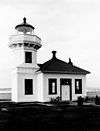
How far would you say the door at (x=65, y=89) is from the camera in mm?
27656

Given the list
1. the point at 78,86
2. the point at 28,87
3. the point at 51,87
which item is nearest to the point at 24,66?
the point at 28,87

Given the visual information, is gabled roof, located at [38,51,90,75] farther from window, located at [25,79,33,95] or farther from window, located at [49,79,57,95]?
window, located at [25,79,33,95]

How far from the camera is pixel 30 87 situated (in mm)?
27219

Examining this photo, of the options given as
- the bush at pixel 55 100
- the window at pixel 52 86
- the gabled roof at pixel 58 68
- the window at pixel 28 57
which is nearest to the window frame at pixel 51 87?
the window at pixel 52 86

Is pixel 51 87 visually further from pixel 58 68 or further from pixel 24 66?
pixel 24 66

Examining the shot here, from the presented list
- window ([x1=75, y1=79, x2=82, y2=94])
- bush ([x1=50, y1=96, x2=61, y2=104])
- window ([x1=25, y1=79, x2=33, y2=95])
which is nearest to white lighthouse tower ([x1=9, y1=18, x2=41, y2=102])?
window ([x1=25, y1=79, x2=33, y2=95])

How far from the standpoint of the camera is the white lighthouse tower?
1049 inches

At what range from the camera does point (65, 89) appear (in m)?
27.8

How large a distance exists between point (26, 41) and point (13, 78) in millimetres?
5159

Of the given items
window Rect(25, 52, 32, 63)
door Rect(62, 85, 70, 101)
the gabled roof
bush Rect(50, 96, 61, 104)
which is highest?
window Rect(25, 52, 32, 63)

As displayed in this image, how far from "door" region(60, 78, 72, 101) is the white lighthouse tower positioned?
343cm

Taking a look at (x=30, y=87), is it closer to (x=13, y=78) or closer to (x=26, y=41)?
(x=13, y=78)

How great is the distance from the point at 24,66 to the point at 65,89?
19.6 feet

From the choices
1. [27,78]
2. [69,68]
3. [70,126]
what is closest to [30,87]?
[27,78]
